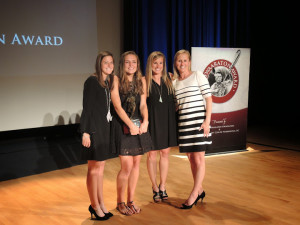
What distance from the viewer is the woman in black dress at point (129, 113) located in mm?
2512

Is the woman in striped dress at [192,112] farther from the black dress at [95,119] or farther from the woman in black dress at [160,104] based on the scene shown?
the black dress at [95,119]

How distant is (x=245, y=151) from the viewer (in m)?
4.82

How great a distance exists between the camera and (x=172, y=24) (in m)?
5.70

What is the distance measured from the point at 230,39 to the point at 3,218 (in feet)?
16.7

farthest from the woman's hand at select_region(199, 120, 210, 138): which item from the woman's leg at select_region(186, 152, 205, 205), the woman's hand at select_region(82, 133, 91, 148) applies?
the woman's hand at select_region(82, 133, 91, 148)

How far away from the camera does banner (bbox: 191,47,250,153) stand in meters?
4.40

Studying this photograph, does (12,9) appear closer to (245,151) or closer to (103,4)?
(103,4)

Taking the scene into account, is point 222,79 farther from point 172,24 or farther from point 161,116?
point 161,116

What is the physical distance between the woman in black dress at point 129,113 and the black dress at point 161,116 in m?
0.16

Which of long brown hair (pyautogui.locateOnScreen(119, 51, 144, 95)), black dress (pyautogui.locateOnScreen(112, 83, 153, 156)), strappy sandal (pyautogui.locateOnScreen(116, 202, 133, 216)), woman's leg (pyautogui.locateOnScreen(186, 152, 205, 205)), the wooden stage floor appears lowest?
the wooden stage floor

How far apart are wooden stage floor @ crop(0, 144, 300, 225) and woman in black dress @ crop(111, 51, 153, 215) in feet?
1.82

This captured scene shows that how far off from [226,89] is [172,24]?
1796 millimetres

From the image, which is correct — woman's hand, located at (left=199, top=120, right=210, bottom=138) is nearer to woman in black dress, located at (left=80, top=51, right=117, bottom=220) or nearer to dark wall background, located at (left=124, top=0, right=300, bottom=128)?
woman in black dress, located at (left=80, top=51, right=117, bottom=220)

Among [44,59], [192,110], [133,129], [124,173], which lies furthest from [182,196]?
[44,59]
